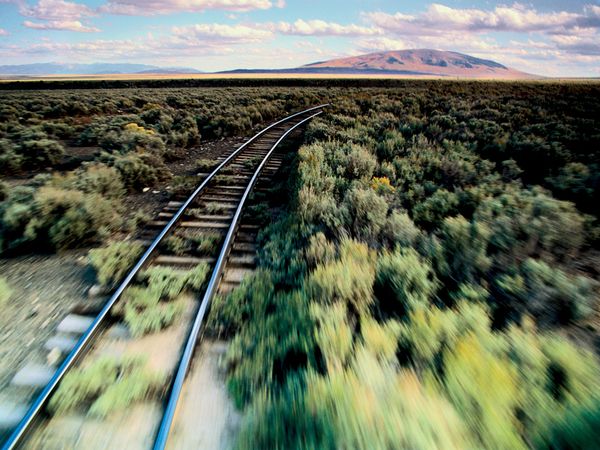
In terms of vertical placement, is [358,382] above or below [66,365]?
above

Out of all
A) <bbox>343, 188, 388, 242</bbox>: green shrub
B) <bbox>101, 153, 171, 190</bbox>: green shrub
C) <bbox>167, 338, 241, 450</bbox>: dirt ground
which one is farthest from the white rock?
<bbox>101, 153, 171, 190</bbox>: green shrub

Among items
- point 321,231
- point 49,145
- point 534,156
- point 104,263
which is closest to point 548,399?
point 321,231

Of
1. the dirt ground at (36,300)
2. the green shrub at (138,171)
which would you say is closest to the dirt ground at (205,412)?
the dirt ground at (36,300)

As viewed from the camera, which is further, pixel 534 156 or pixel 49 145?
pixel 49 145

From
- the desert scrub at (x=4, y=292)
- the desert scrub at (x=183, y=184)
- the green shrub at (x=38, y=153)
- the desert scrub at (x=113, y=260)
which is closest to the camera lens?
the desert scrub at (x=4, y=292)

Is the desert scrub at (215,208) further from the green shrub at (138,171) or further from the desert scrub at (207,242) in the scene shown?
the green shrub at (138,171)

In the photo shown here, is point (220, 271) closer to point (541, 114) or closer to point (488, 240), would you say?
point (488, 240)
